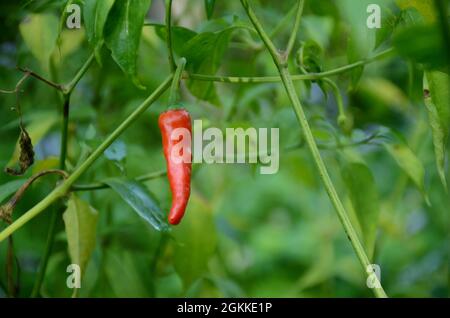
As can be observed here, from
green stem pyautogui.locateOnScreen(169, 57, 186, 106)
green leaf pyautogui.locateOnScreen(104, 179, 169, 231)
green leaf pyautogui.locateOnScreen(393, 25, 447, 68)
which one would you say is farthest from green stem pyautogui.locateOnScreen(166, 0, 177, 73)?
green leaf pyautogui.locateOnScreen(393, 25, 447, 68)

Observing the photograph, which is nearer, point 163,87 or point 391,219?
point 163,87

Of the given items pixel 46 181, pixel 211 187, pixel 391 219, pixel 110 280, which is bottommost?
pixel 110 280

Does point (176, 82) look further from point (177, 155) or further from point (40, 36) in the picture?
point (40, 36)

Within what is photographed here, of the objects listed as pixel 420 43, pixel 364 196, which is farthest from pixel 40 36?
pixel 420 43

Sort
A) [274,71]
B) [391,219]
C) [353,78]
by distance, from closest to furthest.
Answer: [353,78]
[274,71]
[391,219]

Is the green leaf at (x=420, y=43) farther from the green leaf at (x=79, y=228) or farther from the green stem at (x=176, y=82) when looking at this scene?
the green leaf at (x=79, y=228)
